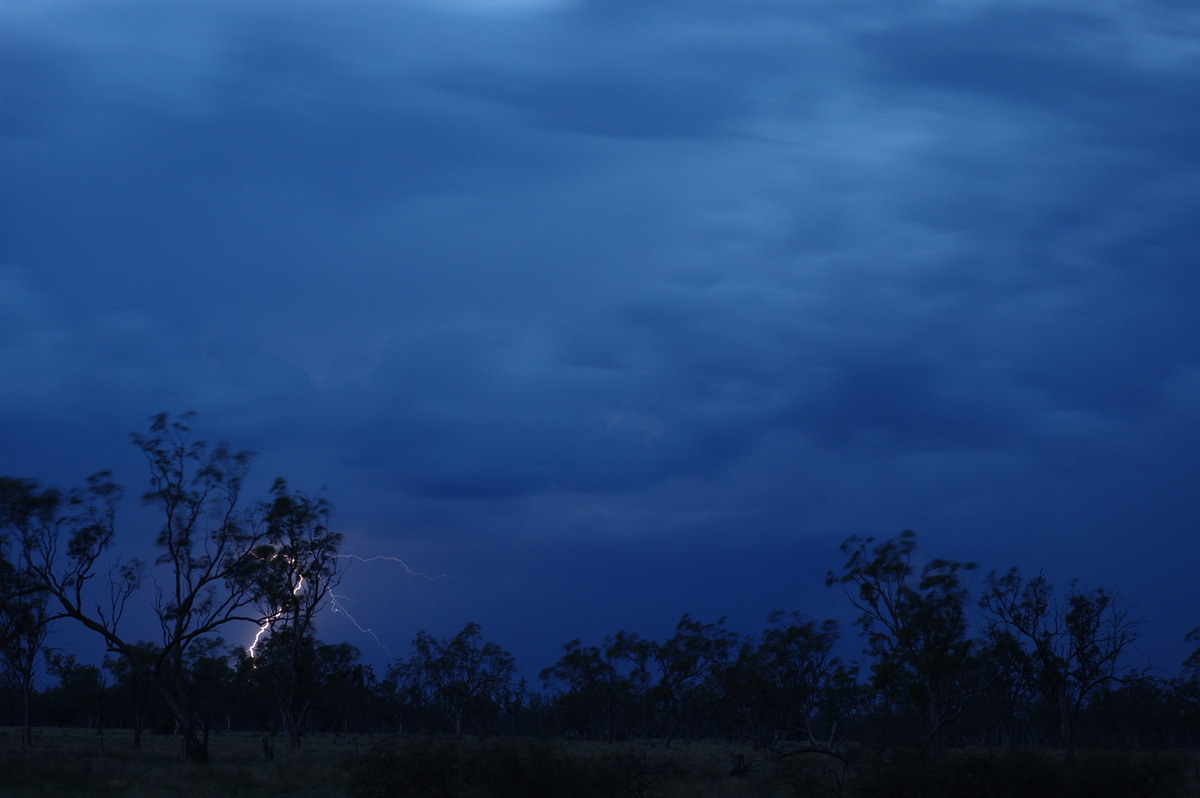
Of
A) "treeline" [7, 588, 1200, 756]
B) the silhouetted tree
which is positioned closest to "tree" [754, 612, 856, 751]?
"treeline" [7, 588, 1200, 756]

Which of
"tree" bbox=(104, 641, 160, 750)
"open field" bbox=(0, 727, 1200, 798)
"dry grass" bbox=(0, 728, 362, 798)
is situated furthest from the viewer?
"tree" bbox=(104, 641, 160, 750)

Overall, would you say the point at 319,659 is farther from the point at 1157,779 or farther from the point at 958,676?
the point at 1157,779

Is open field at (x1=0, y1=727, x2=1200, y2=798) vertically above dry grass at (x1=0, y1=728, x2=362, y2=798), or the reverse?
open field at (x1=0, y1=727, x2=1200, y2=798)

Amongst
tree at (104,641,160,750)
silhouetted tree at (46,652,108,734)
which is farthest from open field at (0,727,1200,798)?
silhouetted tree at (46,652,108,734)

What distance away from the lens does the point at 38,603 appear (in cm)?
5012

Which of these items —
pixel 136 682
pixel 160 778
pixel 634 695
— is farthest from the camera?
pixel 634 695

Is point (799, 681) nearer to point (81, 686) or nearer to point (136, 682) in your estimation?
point (136, 682)

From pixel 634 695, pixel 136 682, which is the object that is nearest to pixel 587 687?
pixel 634 695

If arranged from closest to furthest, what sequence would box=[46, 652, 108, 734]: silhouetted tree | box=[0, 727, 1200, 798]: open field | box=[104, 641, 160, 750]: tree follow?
box=[0, 727, 1200, 798]: open field < box=[104, 641, 160, 750]: tree < box=[46, 652, 108, 734]: silhouetted tree

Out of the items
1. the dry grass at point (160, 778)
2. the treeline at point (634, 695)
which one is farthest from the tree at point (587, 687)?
the dry grass at point (160, 778)

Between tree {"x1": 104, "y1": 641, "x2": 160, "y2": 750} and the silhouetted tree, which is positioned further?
the silhouetted tree

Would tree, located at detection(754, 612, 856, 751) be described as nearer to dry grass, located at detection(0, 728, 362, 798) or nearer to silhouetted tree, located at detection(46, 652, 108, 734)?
dry grass, located at detection(0, 728, 362, 798)

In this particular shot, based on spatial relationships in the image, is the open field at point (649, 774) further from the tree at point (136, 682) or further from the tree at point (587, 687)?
the tree at point (587, 687)

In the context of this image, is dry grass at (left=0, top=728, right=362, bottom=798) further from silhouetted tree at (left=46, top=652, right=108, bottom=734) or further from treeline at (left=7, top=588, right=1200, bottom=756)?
silhouetted tree at (left=46, top=652, right=108, bottom=734)
